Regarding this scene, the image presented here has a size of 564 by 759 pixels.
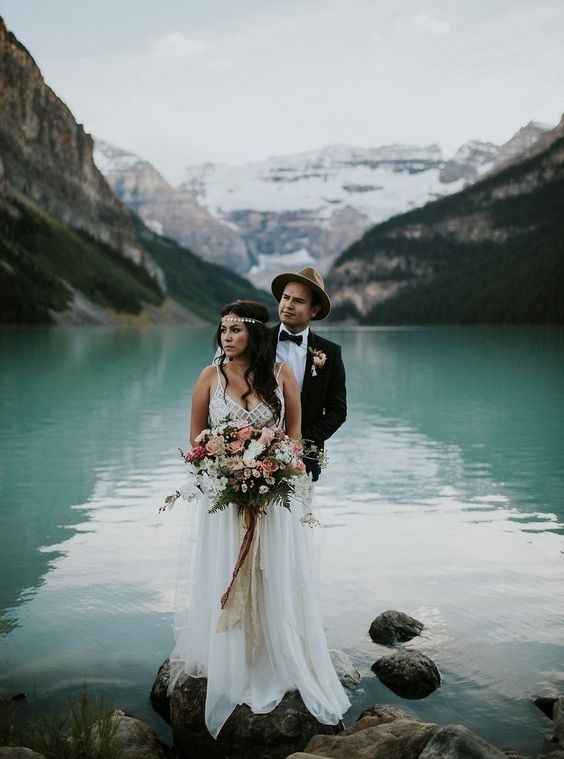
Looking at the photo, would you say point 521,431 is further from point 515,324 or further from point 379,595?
point 515,324

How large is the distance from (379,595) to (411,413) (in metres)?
21.1

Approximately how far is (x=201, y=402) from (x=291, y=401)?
0.66 metres

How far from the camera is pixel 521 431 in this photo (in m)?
25.7

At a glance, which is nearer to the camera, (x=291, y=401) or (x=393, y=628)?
(x=291, y=401)

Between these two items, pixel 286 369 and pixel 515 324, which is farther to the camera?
pixel 515 324

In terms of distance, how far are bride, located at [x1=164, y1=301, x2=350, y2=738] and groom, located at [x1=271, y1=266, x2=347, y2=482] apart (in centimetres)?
50

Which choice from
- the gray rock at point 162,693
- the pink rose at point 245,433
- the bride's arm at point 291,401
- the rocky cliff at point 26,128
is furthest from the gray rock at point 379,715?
the rocky cliff at point 26,128

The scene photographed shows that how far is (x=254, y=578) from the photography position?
6105mm

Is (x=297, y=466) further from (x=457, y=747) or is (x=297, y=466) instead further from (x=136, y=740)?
(x=136, y=740)

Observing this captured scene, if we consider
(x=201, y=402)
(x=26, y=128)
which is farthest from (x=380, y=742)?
(x=26, y=128)

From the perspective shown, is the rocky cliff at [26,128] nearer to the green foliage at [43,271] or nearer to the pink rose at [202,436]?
the green foliage at [43,271]

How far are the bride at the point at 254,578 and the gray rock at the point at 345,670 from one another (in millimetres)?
1373

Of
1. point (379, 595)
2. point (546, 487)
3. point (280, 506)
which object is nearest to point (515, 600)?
point (379, 595)

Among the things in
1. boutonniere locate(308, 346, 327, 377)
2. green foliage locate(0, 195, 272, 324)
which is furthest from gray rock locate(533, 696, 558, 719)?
green foliage locate(0, 195, 272, 324)
